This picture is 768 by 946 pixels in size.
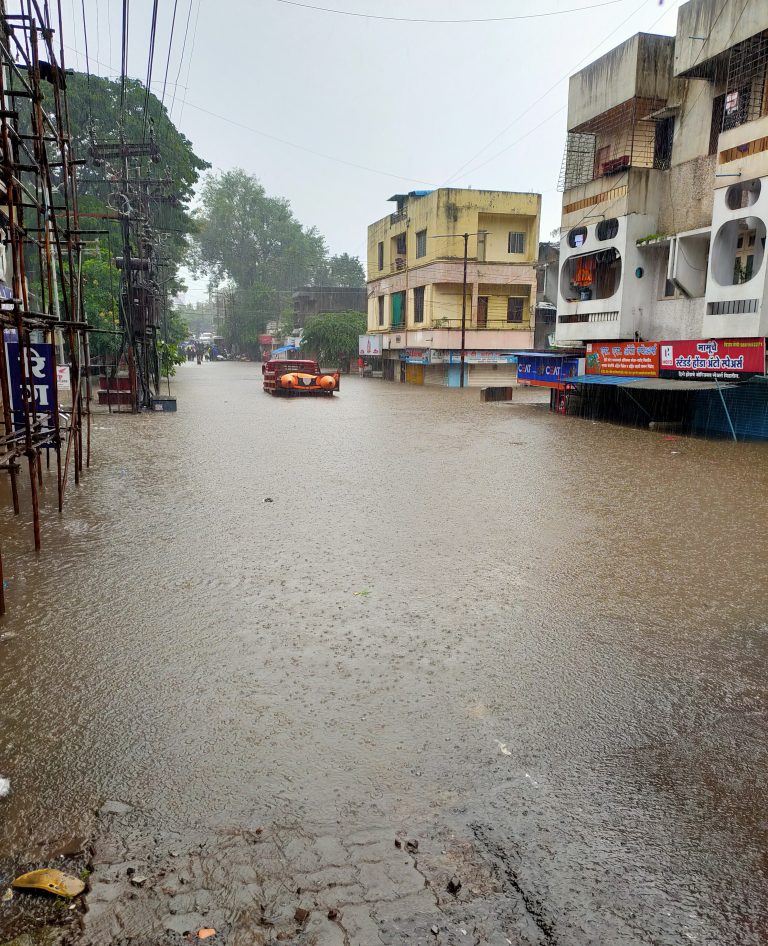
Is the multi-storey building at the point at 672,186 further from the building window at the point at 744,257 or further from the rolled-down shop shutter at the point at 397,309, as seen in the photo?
the rolled-down shop shutter at the point at 397,309

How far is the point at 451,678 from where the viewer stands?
15.1ft

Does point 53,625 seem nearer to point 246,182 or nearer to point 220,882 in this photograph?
point 220,882

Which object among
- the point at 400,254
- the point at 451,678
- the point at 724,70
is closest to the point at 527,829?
the point at 451,678

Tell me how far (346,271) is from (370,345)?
154 ft

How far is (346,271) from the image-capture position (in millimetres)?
95938

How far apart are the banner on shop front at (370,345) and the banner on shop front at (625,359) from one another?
29.9 m

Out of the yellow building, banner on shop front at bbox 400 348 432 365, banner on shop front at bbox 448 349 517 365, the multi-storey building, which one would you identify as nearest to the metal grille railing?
the multi-storey building

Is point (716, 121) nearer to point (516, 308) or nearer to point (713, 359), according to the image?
point (713, 359)

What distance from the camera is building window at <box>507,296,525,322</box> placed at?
1673 inches

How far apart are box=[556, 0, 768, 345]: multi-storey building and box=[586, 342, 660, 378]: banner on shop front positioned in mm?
1114

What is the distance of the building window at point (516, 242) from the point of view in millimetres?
41969

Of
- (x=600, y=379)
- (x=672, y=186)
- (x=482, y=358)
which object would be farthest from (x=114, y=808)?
(x=482, y=358)

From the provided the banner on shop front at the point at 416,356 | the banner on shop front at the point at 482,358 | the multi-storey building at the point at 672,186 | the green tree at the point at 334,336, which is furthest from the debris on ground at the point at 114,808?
the green tree at the point at 334,336

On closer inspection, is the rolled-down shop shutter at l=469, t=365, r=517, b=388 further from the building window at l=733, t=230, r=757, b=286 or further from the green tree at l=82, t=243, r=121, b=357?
the building window at l=733, t=230, r=757, b=286
